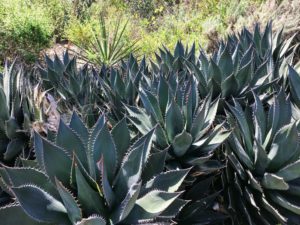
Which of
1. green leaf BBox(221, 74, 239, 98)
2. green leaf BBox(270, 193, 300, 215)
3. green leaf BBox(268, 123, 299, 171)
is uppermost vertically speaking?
green leaf BBox(221, 74, 239, 98)

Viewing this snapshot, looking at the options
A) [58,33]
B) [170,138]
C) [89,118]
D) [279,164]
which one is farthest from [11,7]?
[279,164]

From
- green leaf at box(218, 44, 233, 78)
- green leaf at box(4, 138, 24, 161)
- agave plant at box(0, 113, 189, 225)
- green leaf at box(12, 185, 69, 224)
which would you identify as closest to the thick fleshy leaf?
agave plant at box(0, 113, 189, 225)

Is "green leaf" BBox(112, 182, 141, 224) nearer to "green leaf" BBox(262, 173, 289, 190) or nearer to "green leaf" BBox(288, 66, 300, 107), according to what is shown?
"green leaf" BBox(262, 173, 289, 190)

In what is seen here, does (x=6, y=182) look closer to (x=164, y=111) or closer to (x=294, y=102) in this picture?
(x=164, y=111)

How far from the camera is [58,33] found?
964cm

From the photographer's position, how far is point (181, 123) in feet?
7.73

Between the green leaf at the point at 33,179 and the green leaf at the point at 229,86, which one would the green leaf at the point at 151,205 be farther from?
the green leaf at the point at 229,86

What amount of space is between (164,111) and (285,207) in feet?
3.17

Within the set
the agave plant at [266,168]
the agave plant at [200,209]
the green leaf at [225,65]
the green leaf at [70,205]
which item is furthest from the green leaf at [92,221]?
the green leaf at [225,65]

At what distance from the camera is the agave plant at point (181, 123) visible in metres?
2.27

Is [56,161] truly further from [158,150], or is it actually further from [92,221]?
[158,150]

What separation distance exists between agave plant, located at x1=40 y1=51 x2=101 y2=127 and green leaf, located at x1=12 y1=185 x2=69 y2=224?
103 cm

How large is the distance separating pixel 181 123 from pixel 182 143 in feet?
0.53

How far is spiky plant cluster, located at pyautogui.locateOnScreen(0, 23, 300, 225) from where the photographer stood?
1.65m
